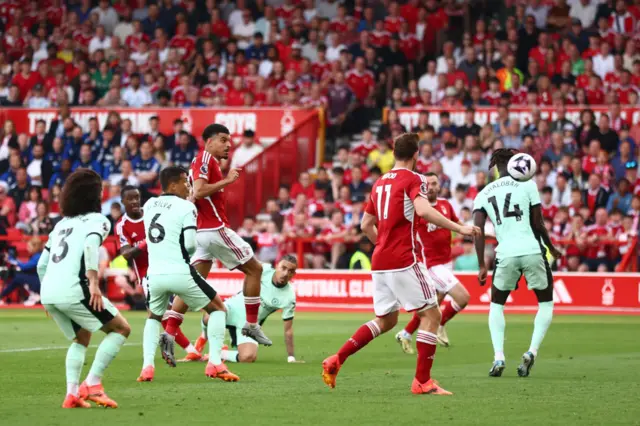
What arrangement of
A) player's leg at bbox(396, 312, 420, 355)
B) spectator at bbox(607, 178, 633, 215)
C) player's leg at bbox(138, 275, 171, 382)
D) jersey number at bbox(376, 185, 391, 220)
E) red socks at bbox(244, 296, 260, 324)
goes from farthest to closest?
1. spectator at bbox(607, 178, 633, 215)
2. player's leg at bbox(396, 312, 420, 355)
3. red socks at bbox(244, 296, 260, 324)
4. player's leg at bbox(138, 275, 171, 382)
5. jersey number at bbox(376, 185, 391, 220)

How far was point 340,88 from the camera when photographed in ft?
93.2

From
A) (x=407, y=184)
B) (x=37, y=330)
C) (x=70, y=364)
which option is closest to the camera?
(x=70, y=364)

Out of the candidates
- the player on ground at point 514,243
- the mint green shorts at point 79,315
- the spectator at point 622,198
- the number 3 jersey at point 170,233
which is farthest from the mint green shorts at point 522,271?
the spectator at point 622,198

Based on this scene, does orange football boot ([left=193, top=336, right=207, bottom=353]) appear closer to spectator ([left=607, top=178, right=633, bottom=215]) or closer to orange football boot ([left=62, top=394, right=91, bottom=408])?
orange football boot ([left=62, top=394, right=91, bottom=408])

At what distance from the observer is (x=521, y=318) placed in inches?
829

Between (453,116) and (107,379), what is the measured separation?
16454 mm

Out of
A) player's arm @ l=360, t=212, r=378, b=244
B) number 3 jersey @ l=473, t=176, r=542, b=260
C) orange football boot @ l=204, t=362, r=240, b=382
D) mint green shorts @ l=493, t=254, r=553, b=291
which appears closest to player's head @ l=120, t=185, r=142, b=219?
orange football boot @ l=204, t=362, r=240, b=382

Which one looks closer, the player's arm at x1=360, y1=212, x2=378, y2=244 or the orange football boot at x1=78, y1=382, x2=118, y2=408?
the orange football boot at x1=78, y1=382, x2=118, y2=408

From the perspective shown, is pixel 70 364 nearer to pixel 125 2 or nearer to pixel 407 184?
pixel 407 184

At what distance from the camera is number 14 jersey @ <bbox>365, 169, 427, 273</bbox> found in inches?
400

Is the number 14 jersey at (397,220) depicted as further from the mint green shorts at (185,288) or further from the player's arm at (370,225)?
the mint green shorts at (185,288)

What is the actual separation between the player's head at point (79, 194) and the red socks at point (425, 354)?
3.00 meters

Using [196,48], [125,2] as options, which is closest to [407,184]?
[196,48]

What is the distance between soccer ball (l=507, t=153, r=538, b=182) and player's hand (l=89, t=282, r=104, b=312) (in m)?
4.75
